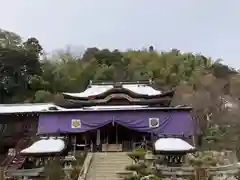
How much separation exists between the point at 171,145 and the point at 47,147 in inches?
219

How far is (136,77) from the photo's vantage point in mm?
45188

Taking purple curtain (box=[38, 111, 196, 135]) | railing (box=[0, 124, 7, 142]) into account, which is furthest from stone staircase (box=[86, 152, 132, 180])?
railing (box=[0, 124, 7, 142])

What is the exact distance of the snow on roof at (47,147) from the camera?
20203 millimetres

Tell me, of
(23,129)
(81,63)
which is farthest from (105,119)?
(81,63)

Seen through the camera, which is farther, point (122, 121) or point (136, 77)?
point (136, 77)

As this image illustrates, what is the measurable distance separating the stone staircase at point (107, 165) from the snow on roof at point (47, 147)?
1.70 meters

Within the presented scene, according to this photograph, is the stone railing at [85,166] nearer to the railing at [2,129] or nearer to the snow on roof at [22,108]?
the snow on roof at [22,108]

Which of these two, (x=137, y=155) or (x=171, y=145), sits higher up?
(x=171, y=145)

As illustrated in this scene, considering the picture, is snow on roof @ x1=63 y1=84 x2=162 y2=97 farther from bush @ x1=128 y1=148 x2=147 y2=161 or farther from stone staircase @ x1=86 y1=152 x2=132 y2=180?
bush @ x1=128 y1=148 x2=147 y2=161

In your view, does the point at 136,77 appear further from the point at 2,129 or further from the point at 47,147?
the point at 47,147

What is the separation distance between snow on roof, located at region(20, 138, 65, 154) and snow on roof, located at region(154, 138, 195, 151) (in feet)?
14.4

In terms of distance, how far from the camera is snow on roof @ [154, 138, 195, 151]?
1980cm

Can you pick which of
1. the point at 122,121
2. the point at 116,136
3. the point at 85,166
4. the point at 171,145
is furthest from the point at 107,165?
the point at 116,136

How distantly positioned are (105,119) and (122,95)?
12.2 feet
